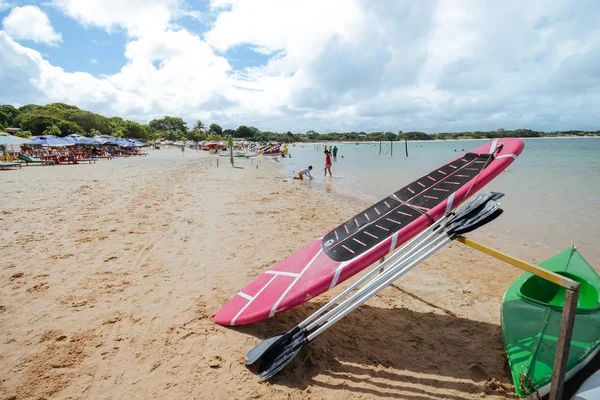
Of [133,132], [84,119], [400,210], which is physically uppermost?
[84,119]

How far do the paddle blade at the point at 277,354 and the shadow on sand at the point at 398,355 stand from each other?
4.3 inches

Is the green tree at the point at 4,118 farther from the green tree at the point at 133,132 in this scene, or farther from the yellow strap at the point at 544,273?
the yellow strap at the point at 544,273

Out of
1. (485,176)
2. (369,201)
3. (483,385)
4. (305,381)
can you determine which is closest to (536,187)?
(369,201)

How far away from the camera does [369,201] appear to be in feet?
34.2

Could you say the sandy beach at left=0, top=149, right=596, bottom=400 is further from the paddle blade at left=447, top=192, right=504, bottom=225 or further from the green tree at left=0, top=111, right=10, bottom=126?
the green tree at left=0, top=111, right=10, bottom=126

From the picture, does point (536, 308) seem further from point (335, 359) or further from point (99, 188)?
point (99, 188)

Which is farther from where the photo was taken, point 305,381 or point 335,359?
point 335,359

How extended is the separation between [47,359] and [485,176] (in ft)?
15.7

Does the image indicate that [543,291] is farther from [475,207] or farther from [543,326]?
[475,207]

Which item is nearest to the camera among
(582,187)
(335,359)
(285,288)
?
(335,359)

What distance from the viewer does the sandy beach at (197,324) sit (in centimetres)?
238

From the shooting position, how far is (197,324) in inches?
121

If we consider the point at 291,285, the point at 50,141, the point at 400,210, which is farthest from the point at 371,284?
the point at 50,141

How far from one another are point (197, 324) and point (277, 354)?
106 centimetres
